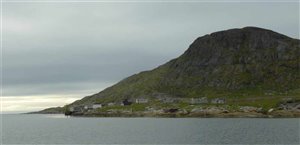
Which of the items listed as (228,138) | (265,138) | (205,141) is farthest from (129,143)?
(265,138)

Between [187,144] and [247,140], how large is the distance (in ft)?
55.8

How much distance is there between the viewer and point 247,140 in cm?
10506

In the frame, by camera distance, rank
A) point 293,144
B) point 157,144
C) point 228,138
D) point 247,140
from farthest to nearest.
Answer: point 228,138
point 247,140
point 157,144
point 293,144

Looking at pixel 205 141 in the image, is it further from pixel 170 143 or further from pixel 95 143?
pixel 95 143

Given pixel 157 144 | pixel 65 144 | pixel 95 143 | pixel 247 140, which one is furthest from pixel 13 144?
pixel 247 140

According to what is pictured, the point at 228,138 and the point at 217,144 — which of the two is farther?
the point at 228,138

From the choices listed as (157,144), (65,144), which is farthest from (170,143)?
(65,144)

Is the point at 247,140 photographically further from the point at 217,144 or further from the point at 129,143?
the point at 129,143

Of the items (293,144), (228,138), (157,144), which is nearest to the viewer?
(293,144)

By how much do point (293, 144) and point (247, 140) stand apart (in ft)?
48.3

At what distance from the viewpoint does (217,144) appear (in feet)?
319

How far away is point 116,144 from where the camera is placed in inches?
3912

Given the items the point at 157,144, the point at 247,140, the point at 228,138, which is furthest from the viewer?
the point at 228,138

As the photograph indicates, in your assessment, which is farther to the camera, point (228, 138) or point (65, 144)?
point (228, 138)
